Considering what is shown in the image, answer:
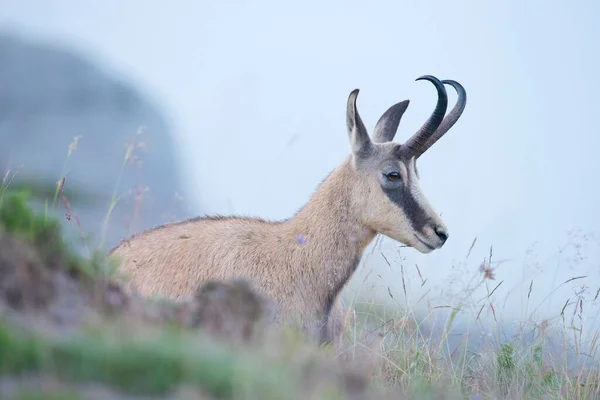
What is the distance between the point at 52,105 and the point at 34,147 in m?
2.70

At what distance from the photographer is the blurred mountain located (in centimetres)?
2608

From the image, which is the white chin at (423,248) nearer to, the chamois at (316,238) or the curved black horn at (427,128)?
the chamois at (316,238)

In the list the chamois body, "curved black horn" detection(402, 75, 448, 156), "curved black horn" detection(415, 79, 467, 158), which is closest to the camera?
the chamois body

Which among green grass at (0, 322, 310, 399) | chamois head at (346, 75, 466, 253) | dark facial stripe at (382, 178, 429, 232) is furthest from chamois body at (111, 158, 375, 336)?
green grass at (0, 322, 310, 399)

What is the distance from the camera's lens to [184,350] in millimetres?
3693

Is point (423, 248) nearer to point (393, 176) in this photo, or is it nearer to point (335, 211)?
point (393, 176)

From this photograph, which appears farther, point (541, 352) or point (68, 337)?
point (541, 352)

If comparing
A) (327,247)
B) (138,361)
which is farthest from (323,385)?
(327,247)

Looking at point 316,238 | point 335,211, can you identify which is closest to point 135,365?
point 316,238

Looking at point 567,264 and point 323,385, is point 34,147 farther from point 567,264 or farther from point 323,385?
point 323,385

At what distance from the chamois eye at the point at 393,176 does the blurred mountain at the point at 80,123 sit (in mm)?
16706

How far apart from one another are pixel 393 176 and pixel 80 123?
22183mm

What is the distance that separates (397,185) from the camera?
804 cm

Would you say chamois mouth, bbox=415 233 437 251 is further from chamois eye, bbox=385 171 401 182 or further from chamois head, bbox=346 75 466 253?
chamois eye, bbox=385 171 401 182
